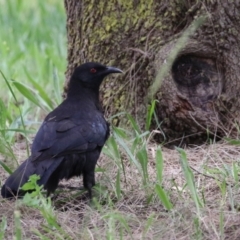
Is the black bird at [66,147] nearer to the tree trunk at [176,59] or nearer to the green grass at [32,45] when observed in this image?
the tree trunk at [176,59]

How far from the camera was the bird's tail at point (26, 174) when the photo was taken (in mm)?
4621

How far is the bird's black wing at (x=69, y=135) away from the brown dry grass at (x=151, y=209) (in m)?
0.30

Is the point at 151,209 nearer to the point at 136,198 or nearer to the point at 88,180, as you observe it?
the point at 136,198

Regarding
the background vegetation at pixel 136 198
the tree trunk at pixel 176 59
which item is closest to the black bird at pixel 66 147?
the background vegetation at pixel 136 198

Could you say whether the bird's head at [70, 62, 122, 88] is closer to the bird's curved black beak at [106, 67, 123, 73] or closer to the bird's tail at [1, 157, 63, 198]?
the bird's curved black beak at [106, 67, 123, 73]

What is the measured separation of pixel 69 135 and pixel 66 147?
112 mm

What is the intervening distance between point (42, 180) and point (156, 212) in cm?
75

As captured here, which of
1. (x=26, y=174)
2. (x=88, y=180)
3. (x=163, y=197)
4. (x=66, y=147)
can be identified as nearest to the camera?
(x=163, y=197)

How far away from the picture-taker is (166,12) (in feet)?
18.4

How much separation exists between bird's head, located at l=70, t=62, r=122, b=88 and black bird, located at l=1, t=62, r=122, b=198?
10 cm

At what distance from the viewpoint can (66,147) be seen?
4.80 meters


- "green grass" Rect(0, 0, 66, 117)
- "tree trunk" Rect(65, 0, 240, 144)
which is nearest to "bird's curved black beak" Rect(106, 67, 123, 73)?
"tree trunk" Rect(65, 0, 240, 144)

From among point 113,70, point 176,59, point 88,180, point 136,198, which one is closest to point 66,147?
point 88,180

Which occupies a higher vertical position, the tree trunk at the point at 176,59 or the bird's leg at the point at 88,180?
the tree trunk at the point at 176,59
